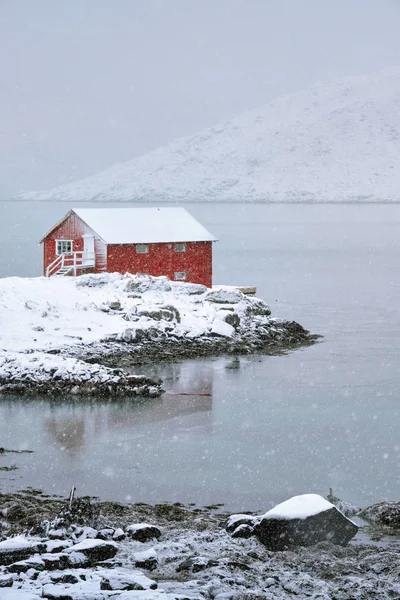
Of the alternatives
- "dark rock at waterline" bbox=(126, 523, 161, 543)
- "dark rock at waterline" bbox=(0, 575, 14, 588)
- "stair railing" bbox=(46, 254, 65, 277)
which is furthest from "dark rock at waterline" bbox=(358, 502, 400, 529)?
"stair railing" bbox=(46, 254, 65, 277)

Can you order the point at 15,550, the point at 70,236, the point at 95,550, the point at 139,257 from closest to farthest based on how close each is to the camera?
the point at 15,550 → the point at 95,550 → the point at 139,257 → the point at 70,236

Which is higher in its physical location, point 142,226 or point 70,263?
point 142,226

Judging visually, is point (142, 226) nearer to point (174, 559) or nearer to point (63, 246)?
point (63, 246)

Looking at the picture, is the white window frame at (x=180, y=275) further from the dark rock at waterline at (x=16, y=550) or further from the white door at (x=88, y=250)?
the dark rock at waterline at (x=16, y=550)

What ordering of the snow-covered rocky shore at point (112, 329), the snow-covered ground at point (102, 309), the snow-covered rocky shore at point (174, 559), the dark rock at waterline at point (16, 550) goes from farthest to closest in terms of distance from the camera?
the snow-covered ground at point (102, 309), the snow-covered rocky shore at point (112, 329), the dark rock at waterline at point (16, 550), the snow-covered rocky shore at point (174, 559)

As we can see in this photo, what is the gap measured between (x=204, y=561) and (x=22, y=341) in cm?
1784

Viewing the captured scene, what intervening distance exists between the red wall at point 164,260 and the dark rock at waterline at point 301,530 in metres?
30.3

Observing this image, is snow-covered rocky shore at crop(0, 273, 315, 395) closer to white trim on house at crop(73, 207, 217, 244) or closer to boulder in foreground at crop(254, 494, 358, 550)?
white trim on house at crop(73, 207, 217, 244)

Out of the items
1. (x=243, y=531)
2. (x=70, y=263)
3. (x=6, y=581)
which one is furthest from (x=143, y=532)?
(x=70, y=263)


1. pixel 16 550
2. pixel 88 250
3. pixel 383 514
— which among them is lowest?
A: pixel 383 514

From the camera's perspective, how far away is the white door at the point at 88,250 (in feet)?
139

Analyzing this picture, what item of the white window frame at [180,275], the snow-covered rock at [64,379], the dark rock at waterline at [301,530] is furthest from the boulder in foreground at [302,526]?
the white window frame at [180,275]

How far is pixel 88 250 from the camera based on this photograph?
4297 cm

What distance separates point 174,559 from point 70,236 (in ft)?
110
